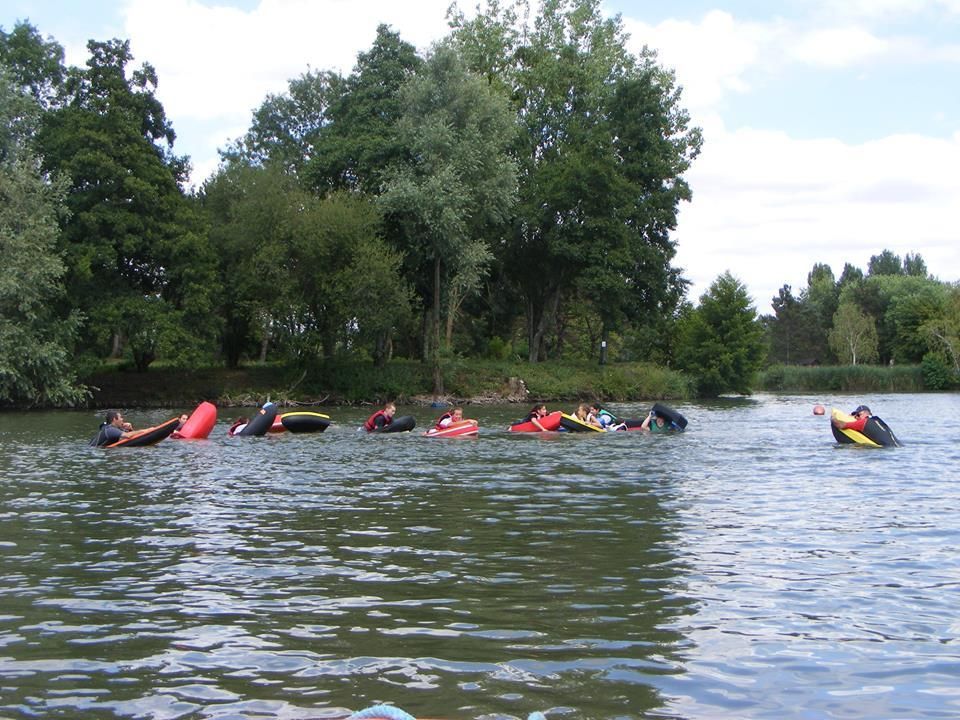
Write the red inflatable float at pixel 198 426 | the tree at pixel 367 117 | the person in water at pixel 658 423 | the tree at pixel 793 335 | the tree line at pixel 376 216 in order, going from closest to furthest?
the red inflatable float at pixel 198 426 < the person in water at pixel 658 423 < the tree line at pixel 376 216 < the tree at pixel 367 117 < the tree at pixel 793 335

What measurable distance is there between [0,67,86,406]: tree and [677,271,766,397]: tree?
32376 millimetres

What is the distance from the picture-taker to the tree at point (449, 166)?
43.1 metres

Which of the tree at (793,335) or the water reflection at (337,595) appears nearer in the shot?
the water reflection at (337,595)

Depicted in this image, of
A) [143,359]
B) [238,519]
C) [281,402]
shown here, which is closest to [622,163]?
[281,402]

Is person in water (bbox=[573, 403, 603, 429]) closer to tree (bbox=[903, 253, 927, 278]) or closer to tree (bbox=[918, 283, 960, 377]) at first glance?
tree (bbox=[918, 283, 960, 377])

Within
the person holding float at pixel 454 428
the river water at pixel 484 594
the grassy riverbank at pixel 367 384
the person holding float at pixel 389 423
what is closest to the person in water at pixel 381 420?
the person holding float at pixel 389 423

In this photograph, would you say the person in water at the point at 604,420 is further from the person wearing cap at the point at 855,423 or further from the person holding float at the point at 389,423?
the person wearing cap at the point at 855,423

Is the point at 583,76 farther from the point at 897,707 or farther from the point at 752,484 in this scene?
the point at 897,707

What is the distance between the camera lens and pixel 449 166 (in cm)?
4325

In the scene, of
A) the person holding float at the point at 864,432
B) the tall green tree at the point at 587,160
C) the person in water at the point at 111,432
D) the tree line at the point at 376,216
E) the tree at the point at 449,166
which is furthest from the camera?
the tall green tree at the point at 587,160

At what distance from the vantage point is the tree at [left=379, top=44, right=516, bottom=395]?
43.1 meters

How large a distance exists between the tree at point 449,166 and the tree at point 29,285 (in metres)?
13.4

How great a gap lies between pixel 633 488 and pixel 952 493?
4348mm

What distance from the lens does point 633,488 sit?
594 inches
